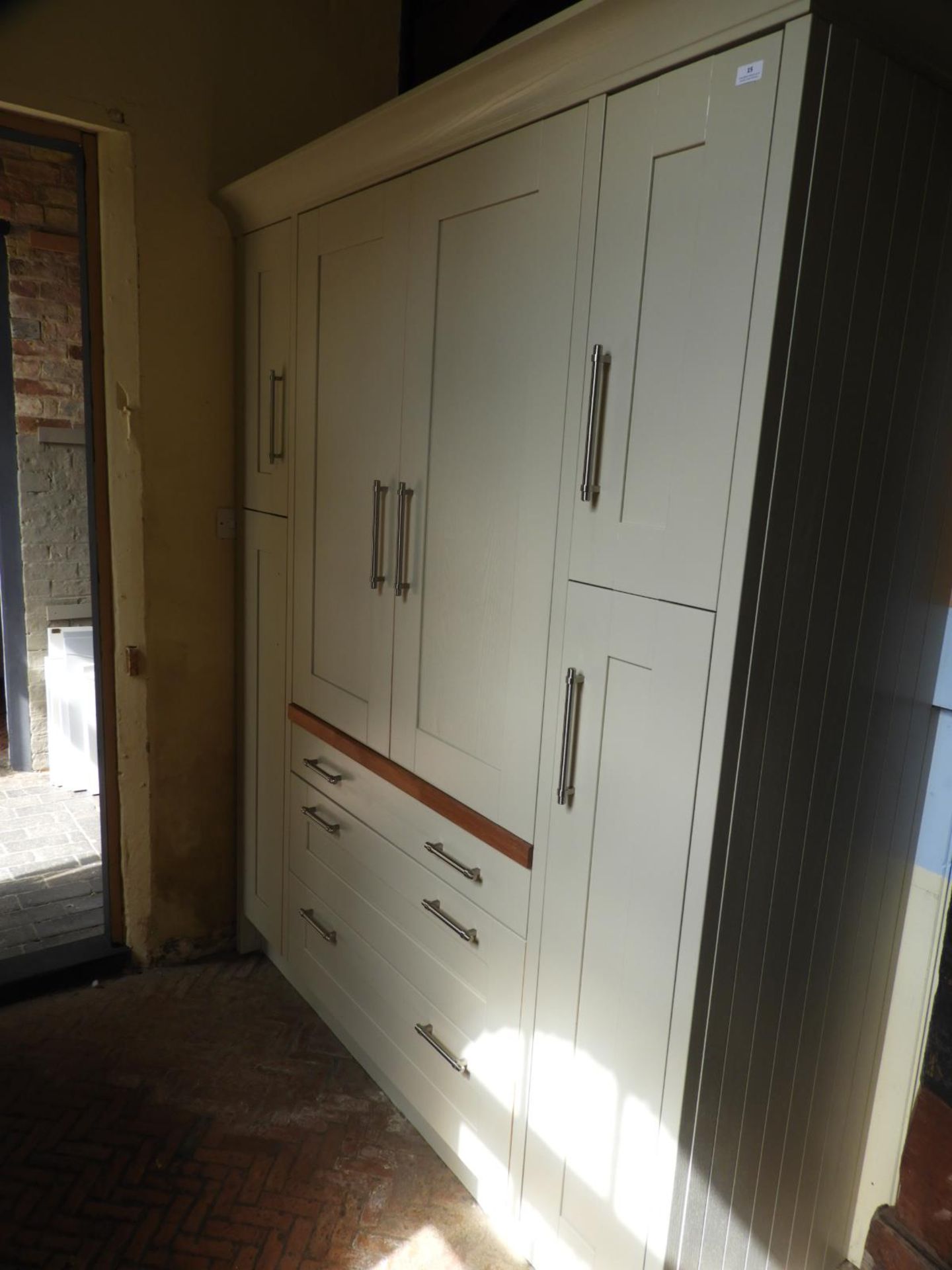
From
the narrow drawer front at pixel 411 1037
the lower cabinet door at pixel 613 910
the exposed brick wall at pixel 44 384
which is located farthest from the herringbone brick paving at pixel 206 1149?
the exposed brick wall at pixel 44 384

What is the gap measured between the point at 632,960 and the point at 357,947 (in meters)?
1.09

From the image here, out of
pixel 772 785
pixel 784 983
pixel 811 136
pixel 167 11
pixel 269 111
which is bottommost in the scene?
pixel 784 983

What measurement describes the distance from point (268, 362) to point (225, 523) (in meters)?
0.54

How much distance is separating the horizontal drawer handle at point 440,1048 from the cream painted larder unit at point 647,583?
0.08ft

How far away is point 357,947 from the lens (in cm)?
255

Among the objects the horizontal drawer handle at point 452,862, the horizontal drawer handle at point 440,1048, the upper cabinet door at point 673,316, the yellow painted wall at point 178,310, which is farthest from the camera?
the yellow painted wall at point 178,310

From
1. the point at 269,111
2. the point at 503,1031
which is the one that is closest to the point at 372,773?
the point at 503,1031

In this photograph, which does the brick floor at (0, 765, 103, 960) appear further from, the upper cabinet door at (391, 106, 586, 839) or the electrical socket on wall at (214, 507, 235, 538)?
the upper cabinet door at (391, 106, 586, 839)

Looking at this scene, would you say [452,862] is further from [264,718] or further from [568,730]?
[264,718]

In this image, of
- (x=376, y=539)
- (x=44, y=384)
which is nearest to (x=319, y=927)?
(x=376, y=539)

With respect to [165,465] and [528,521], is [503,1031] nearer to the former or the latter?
[528,521]

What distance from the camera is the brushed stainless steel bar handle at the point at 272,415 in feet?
8.75

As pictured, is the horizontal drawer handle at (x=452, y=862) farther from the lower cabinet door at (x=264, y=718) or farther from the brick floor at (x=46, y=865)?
the brick floor at (x=46, y=865)

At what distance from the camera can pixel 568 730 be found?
176 centimetres
